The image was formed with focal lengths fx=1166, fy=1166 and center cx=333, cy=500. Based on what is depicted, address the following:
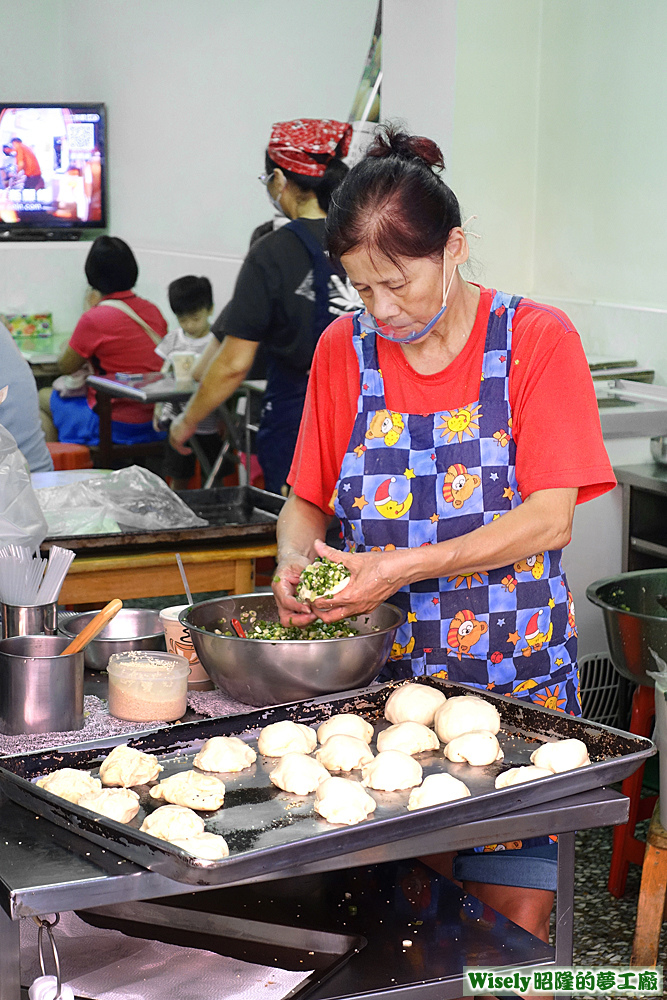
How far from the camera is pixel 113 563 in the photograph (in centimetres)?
375

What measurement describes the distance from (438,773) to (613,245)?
3.53 metres

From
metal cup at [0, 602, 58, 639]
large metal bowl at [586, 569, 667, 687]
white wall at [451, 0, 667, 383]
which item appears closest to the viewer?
metal cup at [0, 602, 58, 639]

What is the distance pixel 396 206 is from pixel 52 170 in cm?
256

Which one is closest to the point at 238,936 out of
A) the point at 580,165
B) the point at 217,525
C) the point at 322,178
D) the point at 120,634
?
the point at 120,634

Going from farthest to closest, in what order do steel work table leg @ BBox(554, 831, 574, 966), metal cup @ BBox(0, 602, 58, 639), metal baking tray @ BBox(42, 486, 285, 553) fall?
metal baking tray @ BBox(42, 486, 285, 553)
metal cup @ BBox(0, 602, 58, 639)
steel work table leg @ BBox(554, 831, 574, 966)

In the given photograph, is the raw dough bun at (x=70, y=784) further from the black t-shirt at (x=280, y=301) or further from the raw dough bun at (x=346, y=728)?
the black t-shirt at (x=280, y=301)

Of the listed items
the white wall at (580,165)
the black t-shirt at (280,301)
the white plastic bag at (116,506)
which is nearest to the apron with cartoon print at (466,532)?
the white plastic bag at (116,506)

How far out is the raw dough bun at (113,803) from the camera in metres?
1.51

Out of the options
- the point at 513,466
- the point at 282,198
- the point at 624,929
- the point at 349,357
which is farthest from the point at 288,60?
the point at 624,929

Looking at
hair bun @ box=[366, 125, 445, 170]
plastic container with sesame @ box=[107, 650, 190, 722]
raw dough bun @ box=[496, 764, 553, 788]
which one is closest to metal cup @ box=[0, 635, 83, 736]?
plastic container with sesame @ box=[107, 650, 190, 722]

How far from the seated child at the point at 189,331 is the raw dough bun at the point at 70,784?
2923 mm

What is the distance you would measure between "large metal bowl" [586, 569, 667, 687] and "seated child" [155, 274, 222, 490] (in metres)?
1.72

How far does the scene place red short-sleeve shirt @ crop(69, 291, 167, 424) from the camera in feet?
14.2

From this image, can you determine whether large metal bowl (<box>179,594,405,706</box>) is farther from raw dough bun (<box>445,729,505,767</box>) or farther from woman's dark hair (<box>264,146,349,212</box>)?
woman's dark hair (<box>264,146,349,212</box>)
